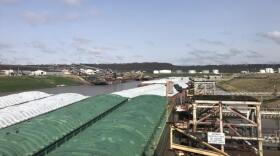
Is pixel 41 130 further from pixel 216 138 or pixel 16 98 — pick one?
pixel 16 98

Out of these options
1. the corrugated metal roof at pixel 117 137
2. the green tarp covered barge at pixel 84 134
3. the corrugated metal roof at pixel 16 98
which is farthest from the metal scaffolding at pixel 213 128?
the corrugated metal roof at pixel 16 98

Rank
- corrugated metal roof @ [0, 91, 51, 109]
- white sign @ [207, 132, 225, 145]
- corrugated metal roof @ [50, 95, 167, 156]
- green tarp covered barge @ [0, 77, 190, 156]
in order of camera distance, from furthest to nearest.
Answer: corrugated metal roof @ [0, 91, 51, 109] < white sign @ [207, 132, 225, 145] < green tarp covered barge @ [0, 77, 190, 156] < corrugated metal roof @ [50, 95, 167, 156]

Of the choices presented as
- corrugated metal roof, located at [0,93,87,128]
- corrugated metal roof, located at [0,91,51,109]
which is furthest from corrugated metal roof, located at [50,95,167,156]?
corrugated metal roof, located at [0,91,51,109]

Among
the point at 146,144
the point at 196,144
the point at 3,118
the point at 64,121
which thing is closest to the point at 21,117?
the point at 3,118

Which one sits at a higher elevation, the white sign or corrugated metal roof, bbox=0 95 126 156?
corrugated metal roof, bbox=0 95 126 156

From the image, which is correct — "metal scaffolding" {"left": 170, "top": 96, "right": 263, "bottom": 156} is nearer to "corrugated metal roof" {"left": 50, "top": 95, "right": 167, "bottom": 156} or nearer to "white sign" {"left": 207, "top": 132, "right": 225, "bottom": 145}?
"white sign" {"left": 207, "top": 132, "right": 225, "bottom": 145}

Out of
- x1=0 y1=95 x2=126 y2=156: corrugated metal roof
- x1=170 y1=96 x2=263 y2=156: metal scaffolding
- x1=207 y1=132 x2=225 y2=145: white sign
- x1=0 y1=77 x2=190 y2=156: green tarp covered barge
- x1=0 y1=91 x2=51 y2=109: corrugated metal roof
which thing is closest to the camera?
x1=0 y1=77 x2=190 y2=156: green tarp covered barge

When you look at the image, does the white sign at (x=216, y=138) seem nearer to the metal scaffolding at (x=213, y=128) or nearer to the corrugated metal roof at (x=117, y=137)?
the metal scaffolding at (x=213, y=128)
